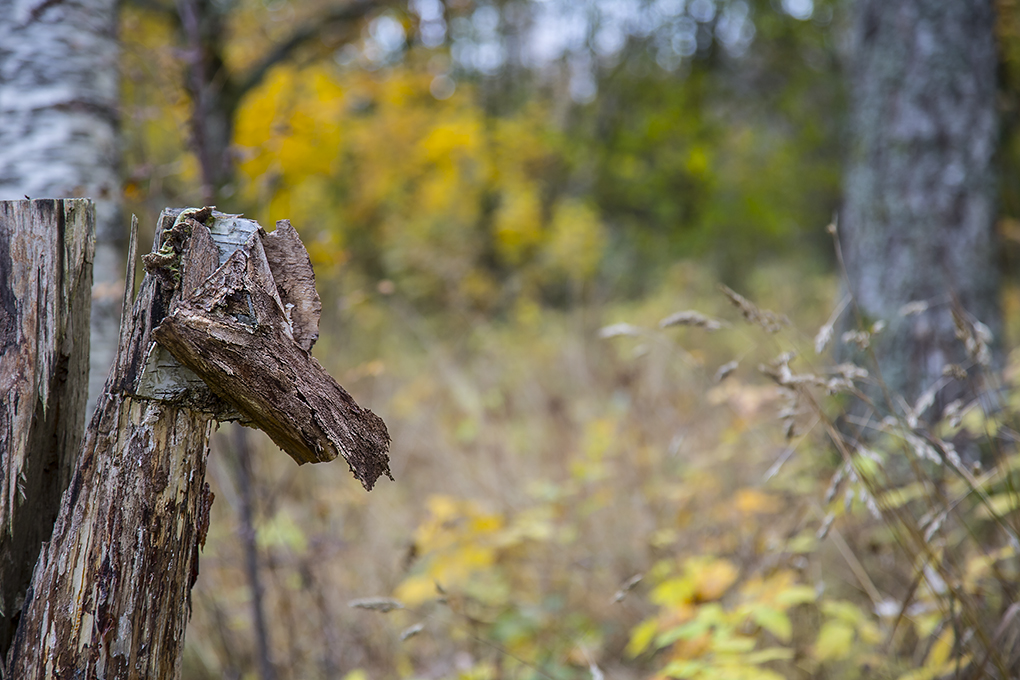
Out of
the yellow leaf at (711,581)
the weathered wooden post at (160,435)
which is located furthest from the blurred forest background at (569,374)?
the weathered wooden post at (160,435)

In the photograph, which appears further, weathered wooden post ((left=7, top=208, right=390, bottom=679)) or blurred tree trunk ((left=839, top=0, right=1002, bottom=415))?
blurred tree trunk ((left=839, top=0, right=1002, bottom=415))

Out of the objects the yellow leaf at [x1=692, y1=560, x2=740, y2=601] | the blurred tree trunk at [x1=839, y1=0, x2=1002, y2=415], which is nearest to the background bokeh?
the yellow leaf at [x1=692, y1=560, x2=740, y2=601]

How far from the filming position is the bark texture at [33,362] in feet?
2.44

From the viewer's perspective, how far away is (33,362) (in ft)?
2.48

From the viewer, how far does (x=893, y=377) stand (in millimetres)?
2338

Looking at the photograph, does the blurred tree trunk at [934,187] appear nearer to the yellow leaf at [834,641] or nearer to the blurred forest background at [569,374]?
the blurred forest background at [569,374]

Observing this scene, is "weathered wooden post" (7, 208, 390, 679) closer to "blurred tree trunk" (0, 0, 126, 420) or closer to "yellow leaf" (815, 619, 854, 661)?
"blurred tree trunk" (0, 0, 126, 420)

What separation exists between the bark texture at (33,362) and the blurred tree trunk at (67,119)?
81 centimetres

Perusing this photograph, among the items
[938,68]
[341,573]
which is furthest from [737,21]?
[341,573]

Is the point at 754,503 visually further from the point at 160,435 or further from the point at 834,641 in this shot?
the point at 160,435

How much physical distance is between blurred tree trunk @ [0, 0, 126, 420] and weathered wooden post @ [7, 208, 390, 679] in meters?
0.94

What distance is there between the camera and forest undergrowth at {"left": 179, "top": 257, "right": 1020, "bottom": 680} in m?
1.24

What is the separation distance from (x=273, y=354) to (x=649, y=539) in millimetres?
1916

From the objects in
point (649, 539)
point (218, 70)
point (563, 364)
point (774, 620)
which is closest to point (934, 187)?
point (649, 539)
